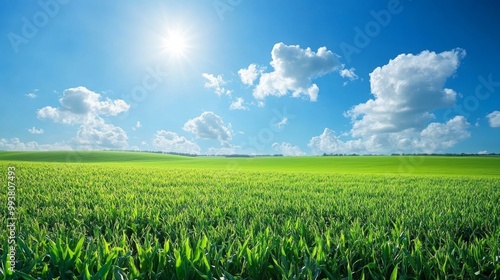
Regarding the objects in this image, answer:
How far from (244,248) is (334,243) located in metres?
1.35

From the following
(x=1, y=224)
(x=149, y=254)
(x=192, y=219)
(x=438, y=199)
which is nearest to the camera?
(x=149, y=254)

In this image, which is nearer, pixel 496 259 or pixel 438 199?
pixel 496 259

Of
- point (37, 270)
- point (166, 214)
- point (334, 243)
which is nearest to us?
point (37, 270)

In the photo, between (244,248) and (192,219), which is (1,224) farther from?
(244,248)

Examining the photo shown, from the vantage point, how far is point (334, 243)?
3.85 m

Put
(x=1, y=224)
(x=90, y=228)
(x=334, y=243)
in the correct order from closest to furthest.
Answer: (x=334, y=243), (x=1, y=224), (x=90, y=228)

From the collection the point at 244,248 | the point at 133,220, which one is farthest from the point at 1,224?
the point at 244,248

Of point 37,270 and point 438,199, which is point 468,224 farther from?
Result: point 37,270

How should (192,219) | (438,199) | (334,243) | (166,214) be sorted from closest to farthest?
(334,243)
(192,219)
(166,214)
(438,199)

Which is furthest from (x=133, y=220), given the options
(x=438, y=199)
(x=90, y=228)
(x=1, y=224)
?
(x=438, y=199)

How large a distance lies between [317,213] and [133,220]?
13.9ft

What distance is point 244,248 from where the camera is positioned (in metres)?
3.29

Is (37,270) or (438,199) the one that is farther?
(438,199)

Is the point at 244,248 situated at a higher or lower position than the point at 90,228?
higher
